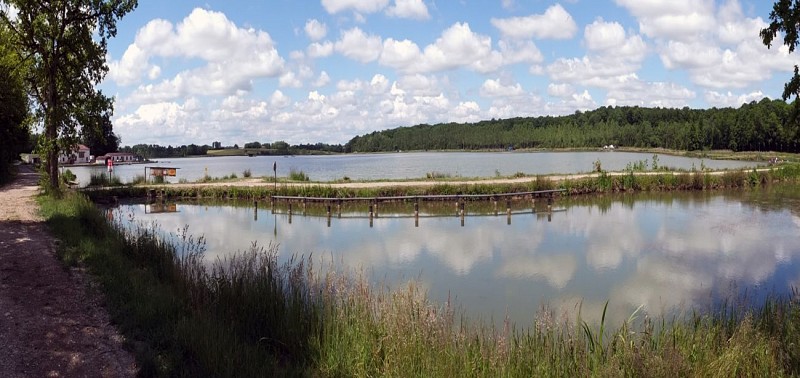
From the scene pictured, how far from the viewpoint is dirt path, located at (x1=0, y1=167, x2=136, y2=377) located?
18.3ft

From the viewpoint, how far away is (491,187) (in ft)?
100

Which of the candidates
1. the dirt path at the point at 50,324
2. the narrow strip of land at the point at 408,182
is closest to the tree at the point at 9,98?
the narrow strip of land at the point at 408,182

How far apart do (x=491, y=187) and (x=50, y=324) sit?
84.7 feet

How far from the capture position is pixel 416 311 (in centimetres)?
684

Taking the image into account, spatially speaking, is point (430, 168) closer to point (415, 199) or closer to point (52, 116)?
point (415, 199)

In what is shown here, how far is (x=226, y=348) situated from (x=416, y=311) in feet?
7.73

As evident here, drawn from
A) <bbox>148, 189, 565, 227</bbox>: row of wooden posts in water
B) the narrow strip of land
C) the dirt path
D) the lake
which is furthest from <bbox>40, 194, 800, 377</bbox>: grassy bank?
the lake

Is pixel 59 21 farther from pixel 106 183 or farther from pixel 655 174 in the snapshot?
pixel 655 174

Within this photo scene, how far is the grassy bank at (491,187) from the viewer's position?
30.4 m

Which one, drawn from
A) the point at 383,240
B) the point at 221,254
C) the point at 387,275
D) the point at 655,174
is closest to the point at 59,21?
the point at 221,254

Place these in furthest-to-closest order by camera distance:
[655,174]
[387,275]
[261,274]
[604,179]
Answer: [655,174]
[604,179]
[387,275]
[261,274]

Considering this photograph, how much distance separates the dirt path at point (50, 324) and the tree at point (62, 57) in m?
10.4

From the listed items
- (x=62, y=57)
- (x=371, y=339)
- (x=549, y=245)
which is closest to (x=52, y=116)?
(x=62, y=57)

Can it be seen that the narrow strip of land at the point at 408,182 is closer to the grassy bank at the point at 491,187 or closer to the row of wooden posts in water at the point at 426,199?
the grassy bank at the point at 491,187
